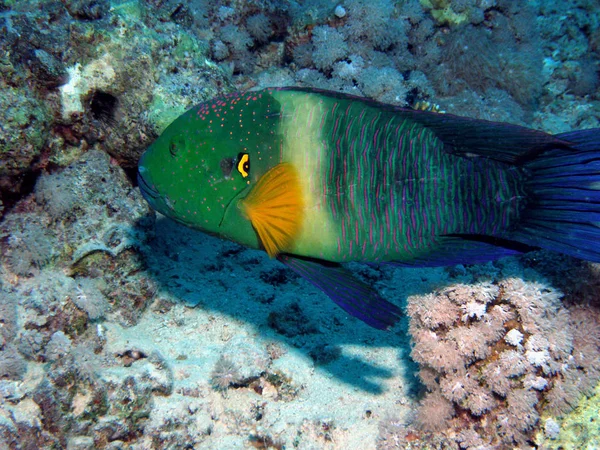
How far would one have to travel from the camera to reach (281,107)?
2510mm

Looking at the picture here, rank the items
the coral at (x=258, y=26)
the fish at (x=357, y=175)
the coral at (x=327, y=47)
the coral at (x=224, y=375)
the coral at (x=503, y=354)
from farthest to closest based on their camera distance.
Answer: the coral at (x=258, y=26) → the coral at (x=327, y=47) → the coral at (x=224, y=375) → the coral at (x=503, y=354) → the fish at (x=357, y=175)

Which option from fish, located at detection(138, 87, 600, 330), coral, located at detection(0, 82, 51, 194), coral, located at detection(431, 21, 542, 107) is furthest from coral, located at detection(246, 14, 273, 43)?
fish, located at detection(138, 87, 600, 330)

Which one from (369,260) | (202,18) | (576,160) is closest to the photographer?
(576,160)

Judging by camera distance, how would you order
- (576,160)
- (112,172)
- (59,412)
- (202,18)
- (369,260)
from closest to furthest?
(576,160) → (369,260) → (59,412) → (112,172) → (202,18)

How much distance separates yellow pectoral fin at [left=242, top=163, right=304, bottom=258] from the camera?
7.93 ft

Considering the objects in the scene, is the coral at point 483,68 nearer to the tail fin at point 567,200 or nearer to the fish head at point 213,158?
the tail fin at point 567,200

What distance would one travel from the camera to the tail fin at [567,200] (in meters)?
2.35

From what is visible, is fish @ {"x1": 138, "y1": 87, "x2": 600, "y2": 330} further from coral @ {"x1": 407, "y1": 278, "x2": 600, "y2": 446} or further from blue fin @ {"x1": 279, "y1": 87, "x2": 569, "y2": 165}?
coral @ {"x1": 407, "y1": 278, "x2": 600, "y2": 446}

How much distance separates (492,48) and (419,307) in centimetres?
589

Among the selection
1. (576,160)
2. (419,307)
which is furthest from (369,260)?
(576,160)

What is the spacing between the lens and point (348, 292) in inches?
101

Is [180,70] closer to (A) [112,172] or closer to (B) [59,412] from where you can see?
(A) [112,172]

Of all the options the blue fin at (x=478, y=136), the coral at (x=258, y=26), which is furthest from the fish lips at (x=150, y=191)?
the coral at (x=258, y=26)

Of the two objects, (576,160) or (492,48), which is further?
(492,48)
